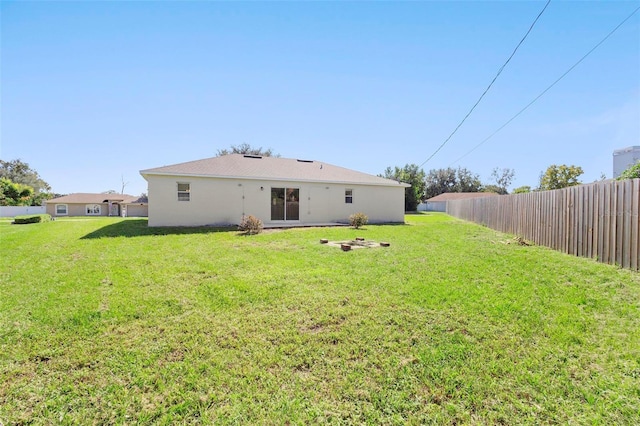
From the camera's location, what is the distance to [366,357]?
297 centimetres

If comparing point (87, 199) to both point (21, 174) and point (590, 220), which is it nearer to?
point (21, 174)

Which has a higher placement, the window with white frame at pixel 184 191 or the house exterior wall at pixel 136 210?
the window with white frame at pixel 184 191

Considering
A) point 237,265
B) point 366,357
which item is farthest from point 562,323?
point 237,265

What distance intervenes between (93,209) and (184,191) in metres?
36.2

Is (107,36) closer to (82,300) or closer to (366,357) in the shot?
(82,300)

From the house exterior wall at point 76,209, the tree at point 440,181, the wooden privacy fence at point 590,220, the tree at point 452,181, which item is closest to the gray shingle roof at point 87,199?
the house exterior wall at point 76,209

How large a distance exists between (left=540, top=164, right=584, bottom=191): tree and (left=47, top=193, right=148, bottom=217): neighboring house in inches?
2153

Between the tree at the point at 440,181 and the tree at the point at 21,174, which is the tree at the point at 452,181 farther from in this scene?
Result: the tree at the point at 21,174

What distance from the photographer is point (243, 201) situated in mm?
14461

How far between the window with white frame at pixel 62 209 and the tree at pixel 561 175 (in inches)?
2545

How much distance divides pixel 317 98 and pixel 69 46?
10028 mm

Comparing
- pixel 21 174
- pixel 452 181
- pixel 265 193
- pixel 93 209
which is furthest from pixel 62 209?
pixel 452 181

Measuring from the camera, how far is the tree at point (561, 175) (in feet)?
120

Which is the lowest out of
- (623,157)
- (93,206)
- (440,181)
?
(93,206)
